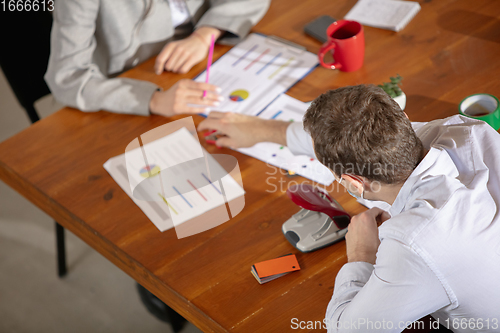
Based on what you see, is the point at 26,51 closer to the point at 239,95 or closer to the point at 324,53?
the point at 239,95

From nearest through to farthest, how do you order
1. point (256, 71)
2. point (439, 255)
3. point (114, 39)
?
point (439, 255) < point (256, 71) < point (114, 39)

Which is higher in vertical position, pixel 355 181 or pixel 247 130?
pixel 355 181

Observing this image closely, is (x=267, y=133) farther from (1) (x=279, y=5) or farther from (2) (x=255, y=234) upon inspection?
(1) (x=279, y=5)

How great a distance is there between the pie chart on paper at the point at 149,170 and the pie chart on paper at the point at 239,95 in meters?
0.29

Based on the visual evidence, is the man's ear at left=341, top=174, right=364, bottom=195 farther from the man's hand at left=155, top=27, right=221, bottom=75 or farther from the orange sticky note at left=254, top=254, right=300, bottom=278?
the man's hand at left=155, top=27, right=221, bottom=75

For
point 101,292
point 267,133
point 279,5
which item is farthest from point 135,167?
point 101,292

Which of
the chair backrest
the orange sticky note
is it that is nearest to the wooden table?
the orange sticky note

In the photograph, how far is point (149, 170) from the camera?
44.3 inches

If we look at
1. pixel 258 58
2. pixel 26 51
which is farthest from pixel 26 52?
pixel 258 58

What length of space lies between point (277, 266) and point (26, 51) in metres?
1.18

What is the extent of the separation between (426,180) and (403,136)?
0.25 ft

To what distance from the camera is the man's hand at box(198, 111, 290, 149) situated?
43.7 inches

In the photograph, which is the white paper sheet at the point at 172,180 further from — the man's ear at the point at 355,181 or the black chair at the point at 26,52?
the black chair at the point at 26,52

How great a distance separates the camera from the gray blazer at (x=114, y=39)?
4.29ft
